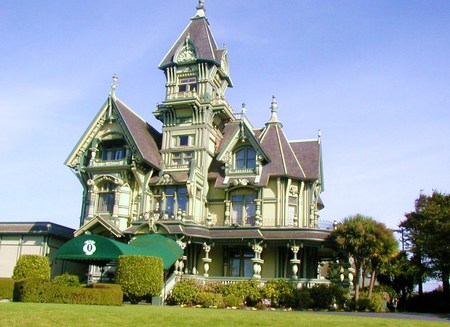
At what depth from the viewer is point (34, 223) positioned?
41000 millimetres

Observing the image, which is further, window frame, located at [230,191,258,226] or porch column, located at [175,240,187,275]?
window frame, located at [230,191,258,226]

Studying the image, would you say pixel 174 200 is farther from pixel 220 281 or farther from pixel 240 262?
pixel 220 281

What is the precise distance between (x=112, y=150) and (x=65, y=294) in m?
18.1

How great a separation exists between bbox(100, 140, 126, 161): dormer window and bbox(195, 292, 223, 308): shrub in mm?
14163

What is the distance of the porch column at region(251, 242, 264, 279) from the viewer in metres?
35.6

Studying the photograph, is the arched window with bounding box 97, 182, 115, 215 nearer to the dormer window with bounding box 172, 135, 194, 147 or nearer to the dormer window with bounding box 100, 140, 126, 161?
the dormer window with bounding box 100, 140, 126, 161

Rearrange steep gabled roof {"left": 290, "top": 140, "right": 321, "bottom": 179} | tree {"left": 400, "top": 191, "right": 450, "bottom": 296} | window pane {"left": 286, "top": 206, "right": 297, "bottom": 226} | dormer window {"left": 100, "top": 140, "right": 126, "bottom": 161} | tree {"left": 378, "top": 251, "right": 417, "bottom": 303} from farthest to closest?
dormer window {"left": 100, "top": 140, "right": 126, "bottom": 161} → steep gabled roof {"left": 290, "top": 140, "right": 321, "bottom": 179} → tree {"left": 378, "top": 251, "right": 417, "bottom": 303} → window pane {"left": 286, "top": 206, "right": 297, "bottom": 226} → tree {"left": 400, "top": 191, "right": 450, "bottom": 296}

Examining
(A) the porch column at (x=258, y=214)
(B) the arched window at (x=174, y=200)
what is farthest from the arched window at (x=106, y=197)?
(A) the porch column at (x=258, y=214)

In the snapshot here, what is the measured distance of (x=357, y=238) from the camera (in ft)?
105

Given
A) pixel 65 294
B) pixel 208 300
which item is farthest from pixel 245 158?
pixel 65 294

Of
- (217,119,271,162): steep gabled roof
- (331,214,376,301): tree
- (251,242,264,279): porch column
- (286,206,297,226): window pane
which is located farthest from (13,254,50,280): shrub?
(331,214,376,301): tree

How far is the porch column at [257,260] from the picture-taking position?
35625 mm

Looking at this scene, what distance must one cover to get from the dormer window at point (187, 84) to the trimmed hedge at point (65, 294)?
20.8 metres

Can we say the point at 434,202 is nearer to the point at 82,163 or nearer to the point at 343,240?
the point at 343,240
